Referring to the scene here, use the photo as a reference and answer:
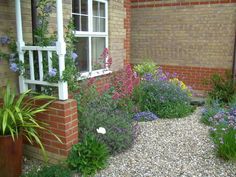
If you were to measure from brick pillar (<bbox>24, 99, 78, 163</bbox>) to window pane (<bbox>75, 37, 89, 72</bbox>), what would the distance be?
2045mm

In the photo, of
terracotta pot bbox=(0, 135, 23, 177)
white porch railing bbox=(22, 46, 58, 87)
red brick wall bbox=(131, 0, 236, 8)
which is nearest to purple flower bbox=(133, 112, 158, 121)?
white porch railing bbox=(22, 46, 58, 87)

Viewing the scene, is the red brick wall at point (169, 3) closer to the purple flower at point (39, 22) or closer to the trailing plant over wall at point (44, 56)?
the trailing plant over wall at point (44, 56)

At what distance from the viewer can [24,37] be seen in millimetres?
3748

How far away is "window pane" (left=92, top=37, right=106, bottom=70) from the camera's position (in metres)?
5.69

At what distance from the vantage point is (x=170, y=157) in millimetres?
3633

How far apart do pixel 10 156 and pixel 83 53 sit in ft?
9.42

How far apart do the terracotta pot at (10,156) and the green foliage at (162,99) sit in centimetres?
312

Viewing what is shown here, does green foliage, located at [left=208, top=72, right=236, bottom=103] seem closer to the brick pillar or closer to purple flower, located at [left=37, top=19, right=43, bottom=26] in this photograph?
the brick pillar

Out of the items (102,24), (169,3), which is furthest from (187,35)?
(102,24)

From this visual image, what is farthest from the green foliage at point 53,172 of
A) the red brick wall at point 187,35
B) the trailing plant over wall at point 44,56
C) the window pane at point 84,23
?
the red brick wall at point 187,35

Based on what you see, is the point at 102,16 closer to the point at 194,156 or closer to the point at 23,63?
the point at 23,63

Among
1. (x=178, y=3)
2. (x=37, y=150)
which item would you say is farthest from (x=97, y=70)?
(x=178, y=3)

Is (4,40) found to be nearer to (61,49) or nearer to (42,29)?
(42,29)

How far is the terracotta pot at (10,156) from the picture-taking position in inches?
117
